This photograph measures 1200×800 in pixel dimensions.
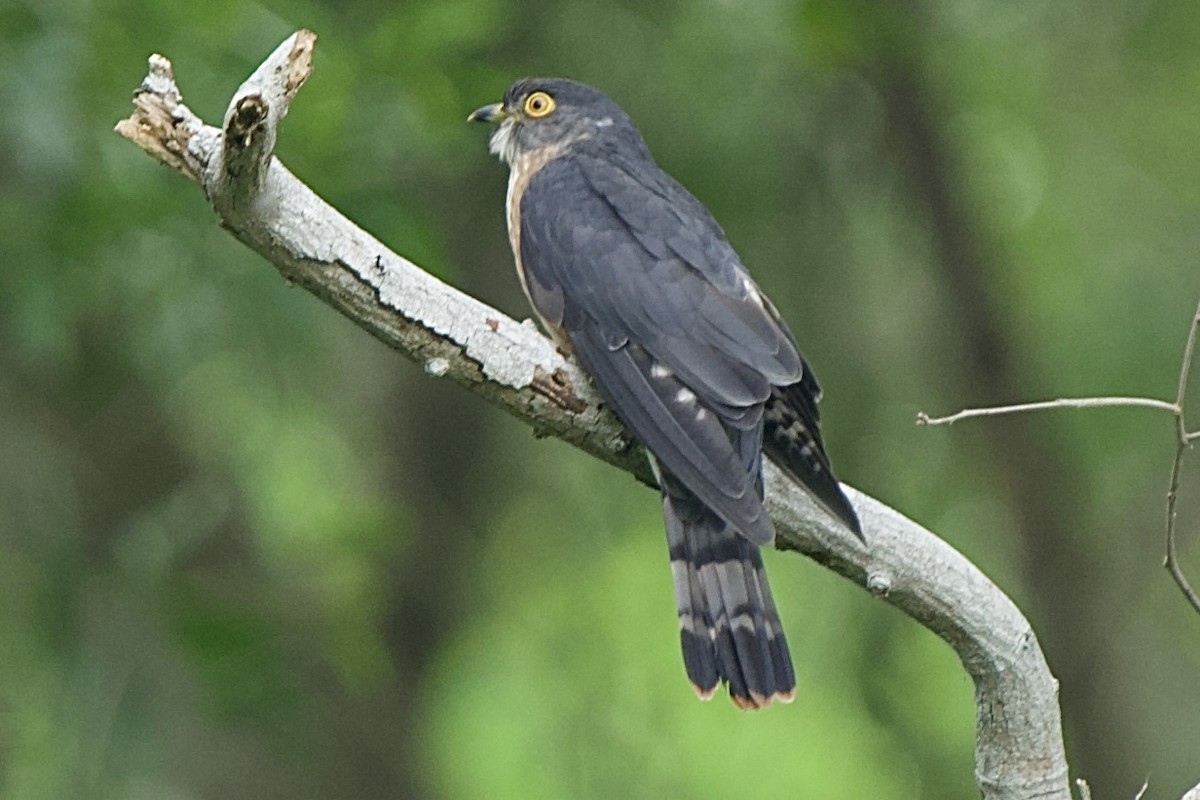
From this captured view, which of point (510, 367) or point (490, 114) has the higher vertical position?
point (490, 114)

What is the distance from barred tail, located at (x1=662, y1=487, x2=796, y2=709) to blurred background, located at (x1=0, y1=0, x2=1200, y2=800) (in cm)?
176

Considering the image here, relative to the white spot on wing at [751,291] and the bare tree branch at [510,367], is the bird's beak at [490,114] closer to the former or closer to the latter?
the white spot on wing at [751,291]

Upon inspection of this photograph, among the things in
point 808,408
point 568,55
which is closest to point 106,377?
point 568,55

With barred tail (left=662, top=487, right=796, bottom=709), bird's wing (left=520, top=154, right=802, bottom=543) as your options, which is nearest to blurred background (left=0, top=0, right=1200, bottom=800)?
bird's wing (left=520, top=154, right=802, bottom=543)

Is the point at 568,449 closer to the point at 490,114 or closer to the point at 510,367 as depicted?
the point at 490,114

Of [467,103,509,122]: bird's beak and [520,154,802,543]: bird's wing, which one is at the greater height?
[467,103,509,122]: bird's beak

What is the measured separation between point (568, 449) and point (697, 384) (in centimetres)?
415

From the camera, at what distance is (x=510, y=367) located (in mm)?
3420

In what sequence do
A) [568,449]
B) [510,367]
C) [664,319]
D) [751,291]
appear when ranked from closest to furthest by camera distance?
[510,367], [664,319], [751,291], [568,449]

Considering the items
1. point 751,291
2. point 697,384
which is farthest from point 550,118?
point 697,384

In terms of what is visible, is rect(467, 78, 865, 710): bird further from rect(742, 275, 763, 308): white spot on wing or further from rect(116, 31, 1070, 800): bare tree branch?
rect(116, 31, 1070, 800): bare tree branch

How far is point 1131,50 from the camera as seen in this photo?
23.1 ft

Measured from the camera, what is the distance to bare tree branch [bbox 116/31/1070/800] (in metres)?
3.09

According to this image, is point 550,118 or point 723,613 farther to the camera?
point 550,118
